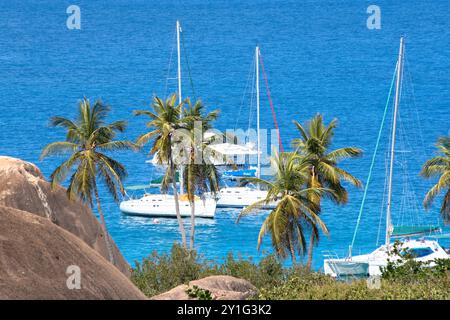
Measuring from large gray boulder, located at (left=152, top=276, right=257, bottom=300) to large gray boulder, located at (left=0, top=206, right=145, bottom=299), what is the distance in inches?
127

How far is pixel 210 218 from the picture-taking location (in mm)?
87000

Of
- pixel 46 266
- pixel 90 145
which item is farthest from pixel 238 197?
pixel 46 266

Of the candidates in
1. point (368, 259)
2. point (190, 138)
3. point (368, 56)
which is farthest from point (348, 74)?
point (190, 138)

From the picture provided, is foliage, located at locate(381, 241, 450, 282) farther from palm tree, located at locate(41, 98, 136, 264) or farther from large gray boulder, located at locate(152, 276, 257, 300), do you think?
palm tree, located at locate(41, 98, 136, 264)


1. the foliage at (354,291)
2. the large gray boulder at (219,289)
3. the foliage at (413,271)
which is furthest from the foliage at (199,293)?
the foliage at (413,271)

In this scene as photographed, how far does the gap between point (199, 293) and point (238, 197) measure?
60.0 meters

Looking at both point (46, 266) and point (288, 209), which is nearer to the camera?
point (46, 266)

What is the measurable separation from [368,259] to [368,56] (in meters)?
101

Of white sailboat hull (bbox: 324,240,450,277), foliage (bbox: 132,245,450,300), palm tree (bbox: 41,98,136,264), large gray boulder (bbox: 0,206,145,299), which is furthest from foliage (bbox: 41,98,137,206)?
large gray boulder (bbox: 0,206,145,299)

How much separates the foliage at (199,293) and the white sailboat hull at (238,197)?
58.9 metres

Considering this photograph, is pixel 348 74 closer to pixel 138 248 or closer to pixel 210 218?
pixel 210 218

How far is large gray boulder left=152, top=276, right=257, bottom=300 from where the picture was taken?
98.3 ft

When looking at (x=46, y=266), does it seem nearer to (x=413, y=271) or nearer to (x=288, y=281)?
(x=288, y=281)

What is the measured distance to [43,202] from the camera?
42.9 m
